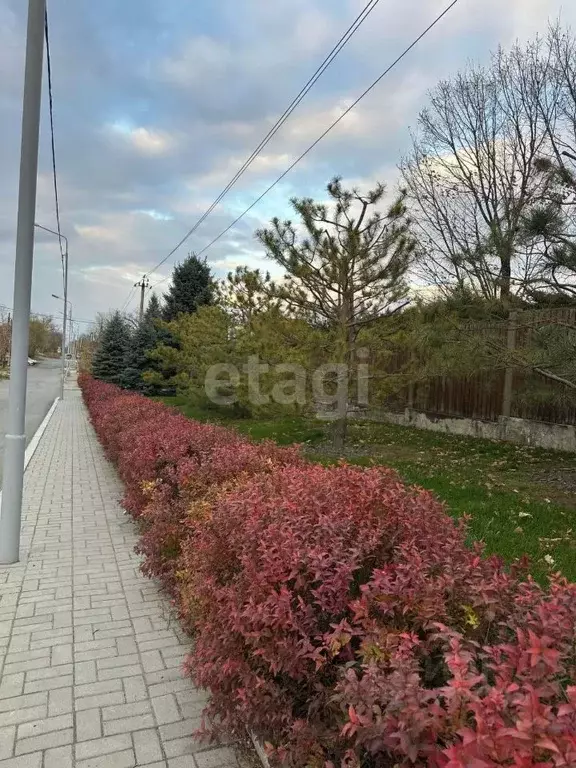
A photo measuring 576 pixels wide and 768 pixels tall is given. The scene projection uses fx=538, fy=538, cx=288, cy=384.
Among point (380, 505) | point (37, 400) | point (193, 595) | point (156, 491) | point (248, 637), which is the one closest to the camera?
point (248, 637)

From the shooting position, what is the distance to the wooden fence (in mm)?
5801

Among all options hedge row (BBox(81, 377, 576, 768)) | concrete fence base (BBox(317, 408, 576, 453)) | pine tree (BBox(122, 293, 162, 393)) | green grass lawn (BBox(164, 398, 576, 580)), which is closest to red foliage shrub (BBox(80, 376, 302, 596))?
hedge row (BBox(81, 377, 576, 768))

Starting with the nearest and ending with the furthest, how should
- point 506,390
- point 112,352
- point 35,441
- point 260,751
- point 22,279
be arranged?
point 260,751, point 22,279, point 506,390, point 35,441, point 112,352

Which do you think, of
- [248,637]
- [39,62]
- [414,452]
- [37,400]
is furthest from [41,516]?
[37,400]

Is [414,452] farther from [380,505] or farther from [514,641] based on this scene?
[514,641]

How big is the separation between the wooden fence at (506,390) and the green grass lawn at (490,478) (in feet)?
2.31

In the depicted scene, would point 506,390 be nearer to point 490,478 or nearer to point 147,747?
point 490,478

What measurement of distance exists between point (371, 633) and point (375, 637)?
0.07 feet

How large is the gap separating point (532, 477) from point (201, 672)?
603 cm

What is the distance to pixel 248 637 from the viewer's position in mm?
1893

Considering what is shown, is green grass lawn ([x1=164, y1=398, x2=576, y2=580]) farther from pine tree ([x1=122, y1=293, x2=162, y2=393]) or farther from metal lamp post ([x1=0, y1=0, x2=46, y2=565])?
pine tree ([x1=122, y1=293, x2=162, y2=393])

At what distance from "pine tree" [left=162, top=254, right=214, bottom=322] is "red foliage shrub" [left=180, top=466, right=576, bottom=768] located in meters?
24.9

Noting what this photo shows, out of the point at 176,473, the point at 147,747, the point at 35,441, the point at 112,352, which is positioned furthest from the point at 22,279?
the point at 112,352

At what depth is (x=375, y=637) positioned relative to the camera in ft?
5.30
